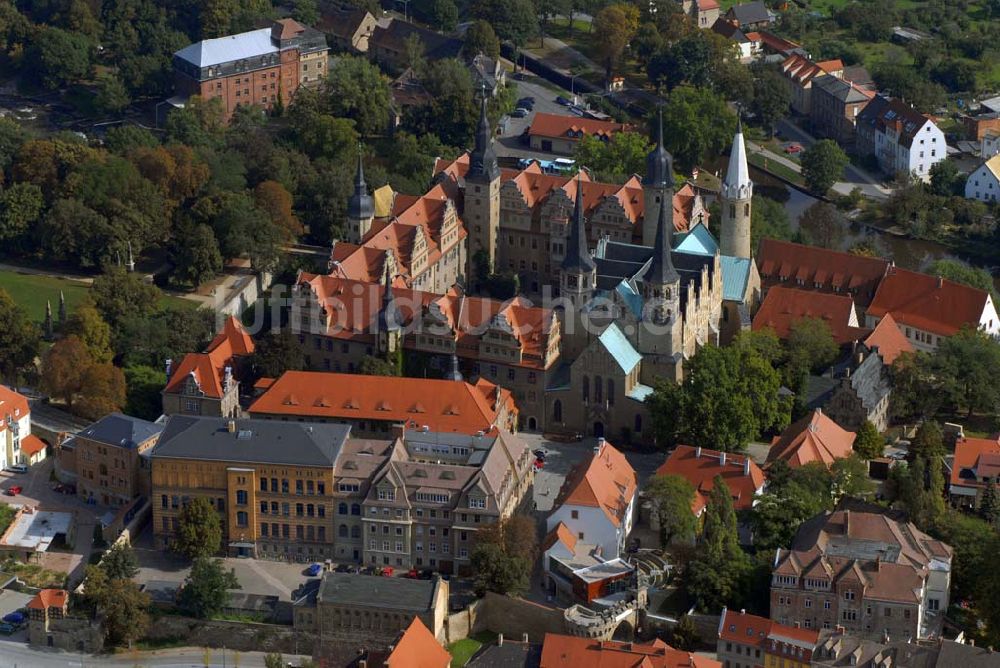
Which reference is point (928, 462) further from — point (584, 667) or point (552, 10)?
point (552, 10)

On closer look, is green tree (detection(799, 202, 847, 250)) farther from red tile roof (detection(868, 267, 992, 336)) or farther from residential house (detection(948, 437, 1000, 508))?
residential house (detection(948, 437, 1000, 508))

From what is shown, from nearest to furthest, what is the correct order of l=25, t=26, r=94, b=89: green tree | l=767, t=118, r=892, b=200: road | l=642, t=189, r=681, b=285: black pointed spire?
l=642, t=189, r=681, b=285: black pointed spire, l=767, t=118, r=892, b=200: road, l=25, t=26, r=94, b=89: green tree

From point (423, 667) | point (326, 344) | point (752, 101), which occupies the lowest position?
point (423, 667)

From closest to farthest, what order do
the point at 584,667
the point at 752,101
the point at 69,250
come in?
the point at 584,667, the point at 69,250, the point at 752,101

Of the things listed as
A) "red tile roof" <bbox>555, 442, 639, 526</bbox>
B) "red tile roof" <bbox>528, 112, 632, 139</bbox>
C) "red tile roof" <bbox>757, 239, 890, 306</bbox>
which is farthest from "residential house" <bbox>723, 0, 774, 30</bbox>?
"red tile roof" <bbox>555, 442, 639, 526</bbox>

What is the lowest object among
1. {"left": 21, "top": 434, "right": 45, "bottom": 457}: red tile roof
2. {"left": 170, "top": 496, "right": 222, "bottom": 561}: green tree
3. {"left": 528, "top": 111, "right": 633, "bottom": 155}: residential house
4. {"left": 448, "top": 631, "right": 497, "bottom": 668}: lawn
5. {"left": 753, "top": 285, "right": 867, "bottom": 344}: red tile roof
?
{"left": 448, "top": 631, "right": 497, "bottom": 668}: lawn

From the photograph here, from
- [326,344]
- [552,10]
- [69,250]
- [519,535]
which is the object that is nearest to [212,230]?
[69,250]

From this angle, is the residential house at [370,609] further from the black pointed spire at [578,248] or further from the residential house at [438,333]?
the black pointed spire at [578,248]

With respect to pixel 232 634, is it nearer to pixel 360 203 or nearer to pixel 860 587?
pixel 860 587

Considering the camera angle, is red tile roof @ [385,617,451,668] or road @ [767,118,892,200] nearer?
red tile roof @ [385,617,451,668]
